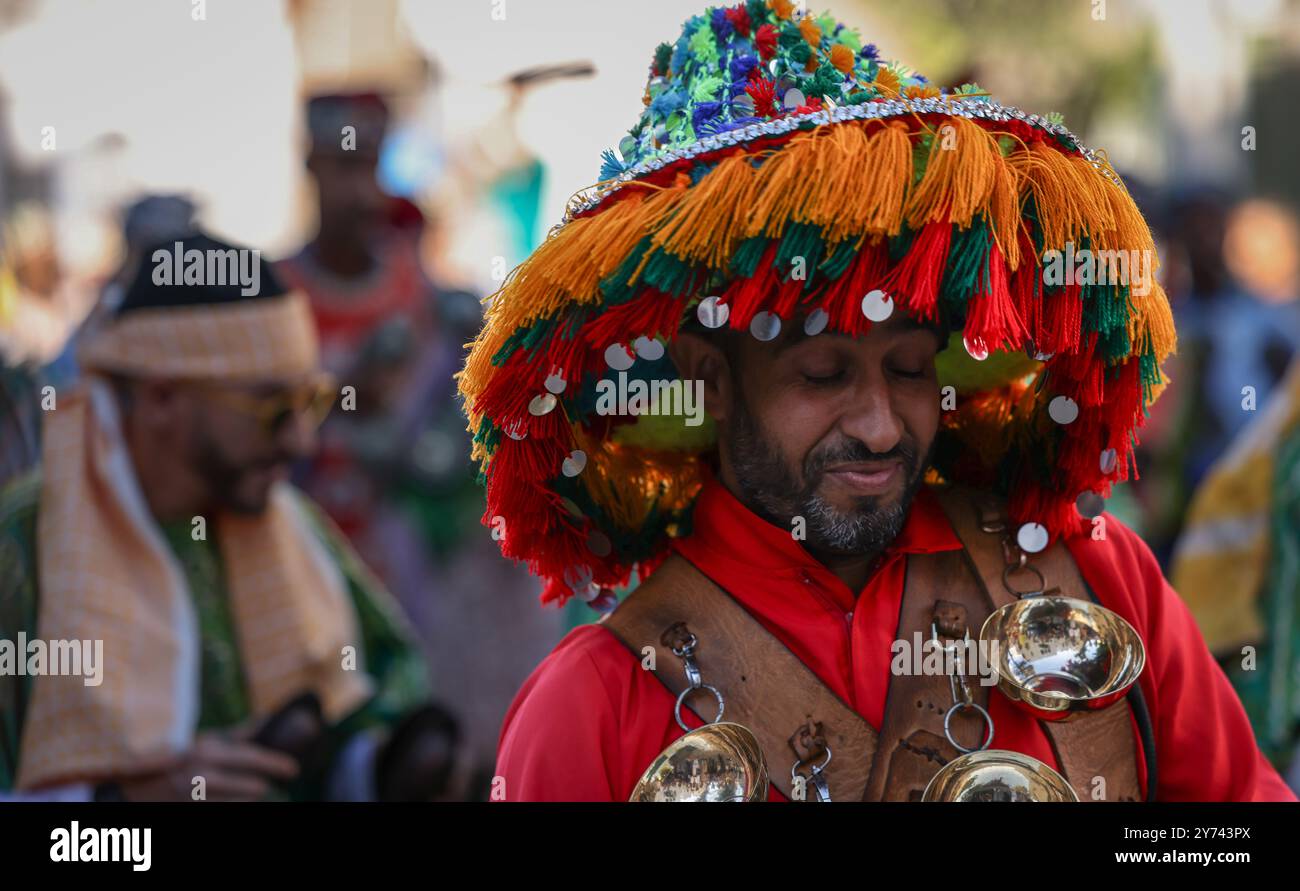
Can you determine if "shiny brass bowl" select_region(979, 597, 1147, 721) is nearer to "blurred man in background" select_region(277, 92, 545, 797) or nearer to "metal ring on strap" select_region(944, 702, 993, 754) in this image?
"metal ring on strap" select_region(944, 702, 993, 754)

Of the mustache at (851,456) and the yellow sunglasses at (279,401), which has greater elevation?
the yellow sunglasses at (279,401)

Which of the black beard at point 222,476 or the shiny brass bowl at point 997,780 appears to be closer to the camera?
the shiny brass bowl at point 997,780

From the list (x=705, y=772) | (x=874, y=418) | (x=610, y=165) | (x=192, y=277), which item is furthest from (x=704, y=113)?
(x=192, y=277)

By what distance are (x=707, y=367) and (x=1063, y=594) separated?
0.69m

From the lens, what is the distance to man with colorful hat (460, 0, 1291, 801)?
7.32ft

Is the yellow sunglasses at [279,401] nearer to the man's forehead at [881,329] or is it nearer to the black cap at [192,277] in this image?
the black cap at [192,277]

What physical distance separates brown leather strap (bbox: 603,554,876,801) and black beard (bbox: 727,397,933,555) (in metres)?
0.17

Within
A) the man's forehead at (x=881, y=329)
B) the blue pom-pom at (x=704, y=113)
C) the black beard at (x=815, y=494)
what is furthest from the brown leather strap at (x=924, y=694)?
the blue pom-pom at (x=704, y=113)

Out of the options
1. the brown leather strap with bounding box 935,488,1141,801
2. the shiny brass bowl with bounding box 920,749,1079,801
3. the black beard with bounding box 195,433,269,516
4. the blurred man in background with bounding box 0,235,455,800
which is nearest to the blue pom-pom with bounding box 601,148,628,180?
the brown leather strap with bounding box 935,488,1141,801

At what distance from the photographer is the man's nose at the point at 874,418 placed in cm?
234

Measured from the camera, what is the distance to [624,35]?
511 centimetres

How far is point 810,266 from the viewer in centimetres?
223

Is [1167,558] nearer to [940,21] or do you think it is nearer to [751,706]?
[940,21]

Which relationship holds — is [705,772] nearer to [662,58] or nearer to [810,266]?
[810,266]
